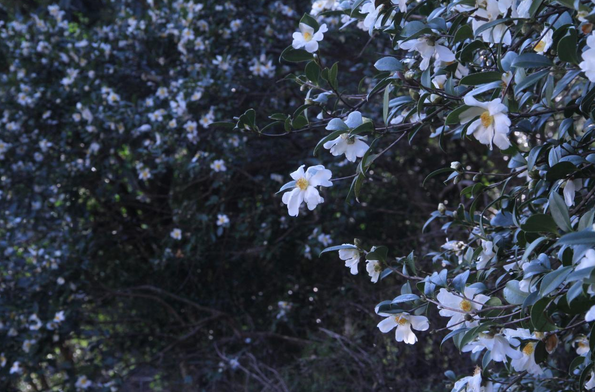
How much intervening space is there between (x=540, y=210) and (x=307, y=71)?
1.70ft

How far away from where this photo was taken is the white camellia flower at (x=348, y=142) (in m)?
1.20

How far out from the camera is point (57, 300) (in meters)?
3.30

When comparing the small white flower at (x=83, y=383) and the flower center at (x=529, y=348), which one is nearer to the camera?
the flower center at (x=529, y=348)

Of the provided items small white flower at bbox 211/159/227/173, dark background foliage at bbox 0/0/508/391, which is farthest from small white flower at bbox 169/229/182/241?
small white flower at bbox 211/159/227/173

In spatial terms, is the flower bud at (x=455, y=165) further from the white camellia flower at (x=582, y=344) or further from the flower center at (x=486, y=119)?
the white camellia flower at (x=582, y=344)

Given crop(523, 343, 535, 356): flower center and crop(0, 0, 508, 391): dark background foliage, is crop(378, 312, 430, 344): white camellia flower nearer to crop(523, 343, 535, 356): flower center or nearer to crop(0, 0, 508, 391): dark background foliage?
crop(523, 343, 535, 356): flower center

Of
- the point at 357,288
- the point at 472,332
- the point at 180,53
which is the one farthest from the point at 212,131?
the point at 472,332

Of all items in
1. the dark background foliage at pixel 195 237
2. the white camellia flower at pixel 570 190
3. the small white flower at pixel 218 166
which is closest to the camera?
Result: the white camellia flower at pixel 570 190

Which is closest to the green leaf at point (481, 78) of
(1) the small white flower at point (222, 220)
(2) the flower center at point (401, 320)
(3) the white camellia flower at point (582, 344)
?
(2) the flower center at point (401, 320)

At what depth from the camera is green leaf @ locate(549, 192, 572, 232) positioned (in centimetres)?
93

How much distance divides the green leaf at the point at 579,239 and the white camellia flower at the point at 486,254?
51cm

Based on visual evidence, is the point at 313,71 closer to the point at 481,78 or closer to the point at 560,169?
the point at 481,78

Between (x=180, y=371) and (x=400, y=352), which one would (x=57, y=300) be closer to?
(x=180, y=371)

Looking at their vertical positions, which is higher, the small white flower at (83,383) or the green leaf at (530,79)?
the small white flower at (83,383)
